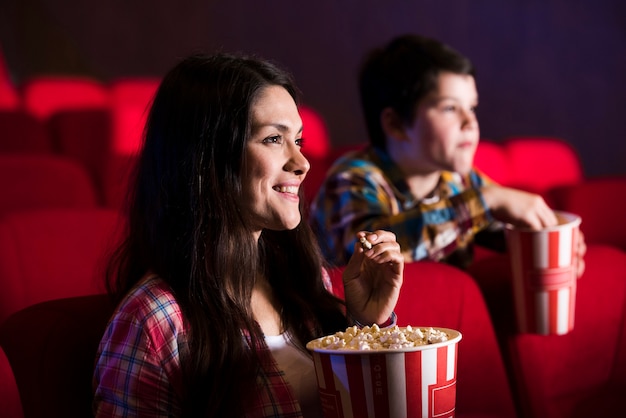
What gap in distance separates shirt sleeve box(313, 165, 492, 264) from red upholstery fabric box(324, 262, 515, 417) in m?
0.15

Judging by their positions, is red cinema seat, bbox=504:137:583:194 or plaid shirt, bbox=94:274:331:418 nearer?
plaid shirt, bbox=94:274:331:418

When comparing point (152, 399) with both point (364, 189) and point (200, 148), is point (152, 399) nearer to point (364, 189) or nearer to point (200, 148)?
point (200, 148)

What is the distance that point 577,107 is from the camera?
2.72 metres

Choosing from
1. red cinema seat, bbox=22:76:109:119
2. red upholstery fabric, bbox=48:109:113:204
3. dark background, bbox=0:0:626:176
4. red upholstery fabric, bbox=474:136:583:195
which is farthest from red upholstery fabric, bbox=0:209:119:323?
dark background, bbox=0:0:626:176

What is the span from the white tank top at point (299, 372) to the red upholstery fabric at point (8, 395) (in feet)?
0.68

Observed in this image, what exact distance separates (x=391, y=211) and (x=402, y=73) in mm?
205

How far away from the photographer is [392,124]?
4.03 feet

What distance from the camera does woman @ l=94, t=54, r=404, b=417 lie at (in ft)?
2.16

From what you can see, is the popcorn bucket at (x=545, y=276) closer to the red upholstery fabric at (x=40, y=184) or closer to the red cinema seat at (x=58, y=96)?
the red upholstery fabric at (x=40, y=184)

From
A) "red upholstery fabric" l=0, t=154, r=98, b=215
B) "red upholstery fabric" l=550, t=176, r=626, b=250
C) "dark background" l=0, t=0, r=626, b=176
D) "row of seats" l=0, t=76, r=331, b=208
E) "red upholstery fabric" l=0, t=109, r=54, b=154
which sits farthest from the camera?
"dark background" l=0, t=0, r=626, b=176

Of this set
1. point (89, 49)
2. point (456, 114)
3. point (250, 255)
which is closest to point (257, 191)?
point (250, 255)

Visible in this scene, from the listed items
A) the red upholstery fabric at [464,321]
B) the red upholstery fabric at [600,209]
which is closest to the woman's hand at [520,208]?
the red upholstery fabric at [464,321]

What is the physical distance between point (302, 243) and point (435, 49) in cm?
49

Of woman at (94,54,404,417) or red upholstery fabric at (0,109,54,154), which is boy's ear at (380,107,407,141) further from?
red upholstery fabric at (0,109,54,154)
